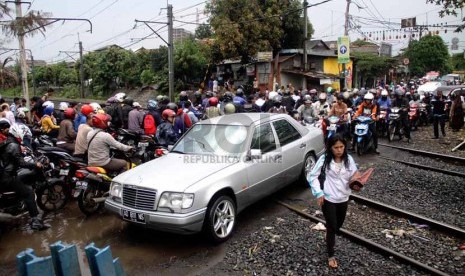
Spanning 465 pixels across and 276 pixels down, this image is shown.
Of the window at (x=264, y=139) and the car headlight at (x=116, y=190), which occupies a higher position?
the window at (x=264, y=139)

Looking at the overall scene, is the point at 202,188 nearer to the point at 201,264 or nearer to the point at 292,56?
the point at 201,264

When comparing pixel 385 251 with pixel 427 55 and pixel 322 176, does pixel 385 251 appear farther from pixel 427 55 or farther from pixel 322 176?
pixel 427 55

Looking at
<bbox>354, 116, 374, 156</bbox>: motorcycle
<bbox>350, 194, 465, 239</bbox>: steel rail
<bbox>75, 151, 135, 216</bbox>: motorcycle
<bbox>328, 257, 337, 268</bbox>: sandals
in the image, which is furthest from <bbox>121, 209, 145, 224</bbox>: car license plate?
<bbox>354, 116, 374, 156</bbox>: motorcycle

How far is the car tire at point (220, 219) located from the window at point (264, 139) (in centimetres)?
109

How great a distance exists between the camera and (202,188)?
15.6ft

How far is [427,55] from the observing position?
48.3 metres

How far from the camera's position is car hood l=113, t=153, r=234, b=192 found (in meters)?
4.82

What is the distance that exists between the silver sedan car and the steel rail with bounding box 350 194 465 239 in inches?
51.6

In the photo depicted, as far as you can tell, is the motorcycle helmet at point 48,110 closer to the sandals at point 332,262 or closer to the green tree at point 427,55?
the sandals at point 332,262

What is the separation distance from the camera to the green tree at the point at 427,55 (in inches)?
1890

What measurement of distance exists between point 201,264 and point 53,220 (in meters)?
3.13

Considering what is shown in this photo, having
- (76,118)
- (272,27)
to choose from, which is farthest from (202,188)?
(272,27)

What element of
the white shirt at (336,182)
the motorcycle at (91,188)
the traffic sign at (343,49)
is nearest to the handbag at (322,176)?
the white shirt at (336,182)

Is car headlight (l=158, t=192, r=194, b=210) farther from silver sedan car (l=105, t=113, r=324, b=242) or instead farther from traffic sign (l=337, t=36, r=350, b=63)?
traffic sign (l=337, t=36, r=350, b=63)
